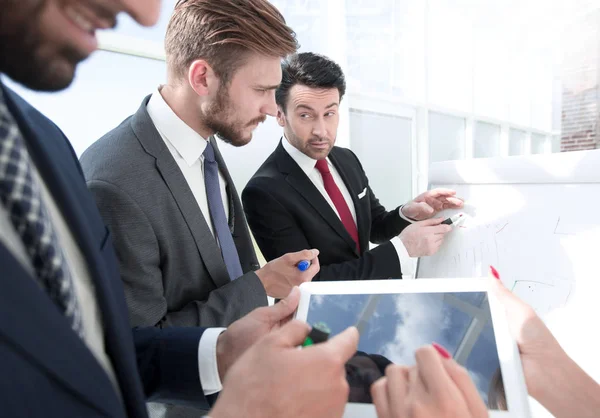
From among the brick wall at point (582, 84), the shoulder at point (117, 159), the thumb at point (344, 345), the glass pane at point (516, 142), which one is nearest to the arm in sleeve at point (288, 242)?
the shoulder at point (117, 159)

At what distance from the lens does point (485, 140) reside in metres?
5.17

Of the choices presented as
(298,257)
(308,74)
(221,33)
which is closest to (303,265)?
(298,257)

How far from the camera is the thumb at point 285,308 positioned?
2.19 feet

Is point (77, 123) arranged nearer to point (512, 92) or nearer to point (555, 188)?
point (555, 188)

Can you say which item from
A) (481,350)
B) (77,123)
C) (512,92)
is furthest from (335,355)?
(512,92)

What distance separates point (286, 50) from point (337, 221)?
0.66 metres

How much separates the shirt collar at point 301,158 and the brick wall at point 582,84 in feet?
15.9

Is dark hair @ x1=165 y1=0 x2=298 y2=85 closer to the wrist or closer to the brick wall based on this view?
the wrist

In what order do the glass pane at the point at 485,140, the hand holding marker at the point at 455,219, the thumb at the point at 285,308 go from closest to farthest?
the thumb at the point at 285,308
the hand holding marker at the point at 455,219
the glass pane at the point at 485,140

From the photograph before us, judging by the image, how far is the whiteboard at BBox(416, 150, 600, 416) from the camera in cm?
80

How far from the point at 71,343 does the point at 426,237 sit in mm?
1108

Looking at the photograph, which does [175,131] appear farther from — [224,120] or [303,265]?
[303,265]

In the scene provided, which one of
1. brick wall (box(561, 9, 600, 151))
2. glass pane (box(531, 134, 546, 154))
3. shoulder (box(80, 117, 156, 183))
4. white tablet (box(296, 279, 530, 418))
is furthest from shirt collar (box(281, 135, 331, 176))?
glass pane (box(531, 134, 546, 154))

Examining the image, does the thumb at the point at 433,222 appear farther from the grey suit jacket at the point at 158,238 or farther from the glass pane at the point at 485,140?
the glass pane at the point at 485,140
